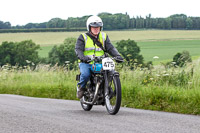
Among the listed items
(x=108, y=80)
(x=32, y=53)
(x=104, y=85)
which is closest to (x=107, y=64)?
(x=108, y=80)

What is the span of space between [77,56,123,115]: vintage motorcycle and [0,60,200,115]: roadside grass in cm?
144

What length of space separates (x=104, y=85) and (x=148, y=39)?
81.9 metres

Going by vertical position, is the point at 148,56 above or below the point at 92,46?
below

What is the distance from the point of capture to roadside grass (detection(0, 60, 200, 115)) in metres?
8.80

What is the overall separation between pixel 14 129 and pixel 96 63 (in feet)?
8.86

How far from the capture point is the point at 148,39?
292 feet

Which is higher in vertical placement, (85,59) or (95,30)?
(95,30)

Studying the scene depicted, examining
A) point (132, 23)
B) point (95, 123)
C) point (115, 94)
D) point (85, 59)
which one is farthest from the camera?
point (132, 23)

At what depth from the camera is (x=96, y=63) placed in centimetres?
818

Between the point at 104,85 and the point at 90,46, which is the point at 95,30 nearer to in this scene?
the point at 90,46

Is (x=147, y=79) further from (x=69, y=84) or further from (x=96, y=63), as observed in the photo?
(x=96, y=63)

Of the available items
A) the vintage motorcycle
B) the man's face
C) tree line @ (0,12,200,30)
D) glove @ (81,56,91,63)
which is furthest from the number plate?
tree line @ (0,12,200,30)

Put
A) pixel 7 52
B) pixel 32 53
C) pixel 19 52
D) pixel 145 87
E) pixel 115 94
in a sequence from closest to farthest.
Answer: pixel 115 94 < pixel 145 87 < pixel 7 52 < pixel 19 52 < pixel 32 53

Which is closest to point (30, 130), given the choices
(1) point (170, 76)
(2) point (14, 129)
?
(2) point (14, 129)
